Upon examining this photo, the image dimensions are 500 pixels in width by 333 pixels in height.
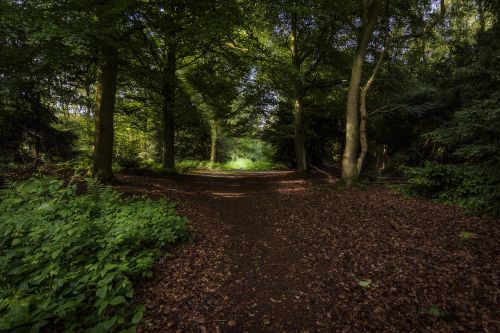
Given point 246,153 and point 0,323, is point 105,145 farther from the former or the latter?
point 246,153

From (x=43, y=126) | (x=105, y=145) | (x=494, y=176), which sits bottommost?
(x=494, y=176)

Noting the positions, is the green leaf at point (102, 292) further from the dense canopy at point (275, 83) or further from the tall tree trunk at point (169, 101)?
the tall tree trunk at point (169, 101)

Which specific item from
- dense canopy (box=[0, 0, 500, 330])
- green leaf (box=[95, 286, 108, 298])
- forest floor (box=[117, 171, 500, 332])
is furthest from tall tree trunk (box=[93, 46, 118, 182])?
green leaf (box=[95, 286, 108, 298])

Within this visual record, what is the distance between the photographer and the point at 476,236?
189 inches

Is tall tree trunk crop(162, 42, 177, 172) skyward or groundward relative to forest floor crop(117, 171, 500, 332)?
skyward

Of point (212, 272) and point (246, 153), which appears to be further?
point (246, 153)

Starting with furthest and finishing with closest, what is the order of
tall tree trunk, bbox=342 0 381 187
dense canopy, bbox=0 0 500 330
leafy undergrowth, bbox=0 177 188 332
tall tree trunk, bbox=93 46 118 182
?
tall tree trunk, bbox=342 0 381 187 < tall tree trunk, bbox=93 46 118 182 < dense canopy, bbox=0 0 500 330 < leafy undergrowth, bbox=0 177 188 332

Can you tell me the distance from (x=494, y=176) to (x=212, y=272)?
21.3 feet

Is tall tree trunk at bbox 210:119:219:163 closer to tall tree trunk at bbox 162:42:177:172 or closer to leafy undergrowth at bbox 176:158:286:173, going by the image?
leafy undergrowth at bbox 176:158:286:173

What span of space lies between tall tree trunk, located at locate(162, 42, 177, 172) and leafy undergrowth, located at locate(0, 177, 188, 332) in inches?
360

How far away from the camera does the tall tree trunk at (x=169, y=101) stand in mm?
13919

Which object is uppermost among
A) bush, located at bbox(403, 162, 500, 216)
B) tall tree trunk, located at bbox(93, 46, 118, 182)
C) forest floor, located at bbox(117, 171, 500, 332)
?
tall tree trunk, located at bbox(93, 46, 118, 182)

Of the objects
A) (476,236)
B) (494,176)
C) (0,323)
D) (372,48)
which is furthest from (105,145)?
(372,48)

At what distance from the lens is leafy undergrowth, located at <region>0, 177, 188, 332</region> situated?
3.19m
